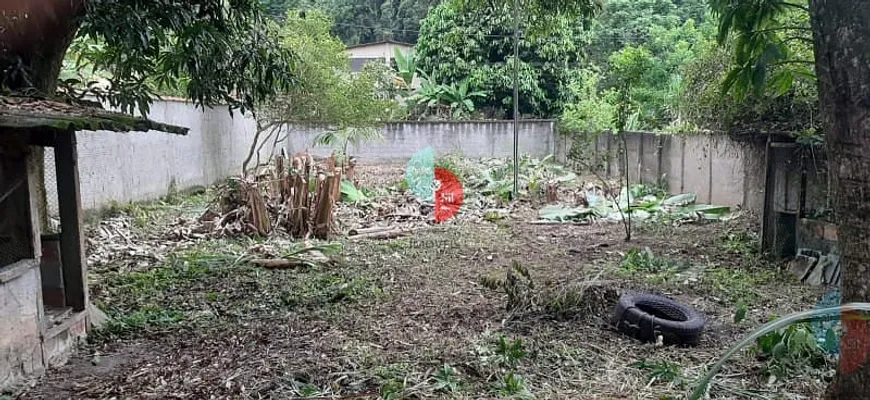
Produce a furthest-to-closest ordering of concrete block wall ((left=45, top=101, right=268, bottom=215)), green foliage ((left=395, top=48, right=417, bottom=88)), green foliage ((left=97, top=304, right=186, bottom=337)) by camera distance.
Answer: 1. green foliage ((left=395, top=48, right=417, bottom=88))
2. concrete block wall ((left=45, top=101, right=268, bottom=215))
3. green foliage ((left=97, top=304, right=186, bottom=337))

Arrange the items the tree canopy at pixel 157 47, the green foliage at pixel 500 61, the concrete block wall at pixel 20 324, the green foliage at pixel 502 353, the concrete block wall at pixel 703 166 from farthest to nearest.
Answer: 1. the green foliage at pixel 500 61
2. the concrete block wall at pixel 703 166
3. the tree canopy at pixel 157 47
4. the green foliage at pixel 502 353
5. the concrete block wall at pixel 20 324

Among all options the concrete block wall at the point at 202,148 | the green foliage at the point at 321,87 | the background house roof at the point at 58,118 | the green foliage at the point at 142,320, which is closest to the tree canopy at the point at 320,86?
the green foliage at the point at 321,87

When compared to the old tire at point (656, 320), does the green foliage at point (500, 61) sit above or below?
above

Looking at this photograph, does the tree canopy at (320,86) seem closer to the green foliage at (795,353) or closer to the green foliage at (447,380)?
the green foliage at (447,380)

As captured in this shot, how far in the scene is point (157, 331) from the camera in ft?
15.6

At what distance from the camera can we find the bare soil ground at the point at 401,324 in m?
3.68

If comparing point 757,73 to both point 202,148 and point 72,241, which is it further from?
point 202,148

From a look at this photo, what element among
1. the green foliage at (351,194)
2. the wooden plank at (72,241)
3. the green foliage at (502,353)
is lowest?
the green foliage at (502,353)

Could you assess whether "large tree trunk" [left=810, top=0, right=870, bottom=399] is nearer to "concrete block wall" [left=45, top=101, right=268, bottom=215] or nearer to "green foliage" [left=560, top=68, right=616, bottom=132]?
"concrete block wall" [left=45, top=101, right=268, bottom=215]

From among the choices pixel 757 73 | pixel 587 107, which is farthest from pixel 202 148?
pixel 757 73

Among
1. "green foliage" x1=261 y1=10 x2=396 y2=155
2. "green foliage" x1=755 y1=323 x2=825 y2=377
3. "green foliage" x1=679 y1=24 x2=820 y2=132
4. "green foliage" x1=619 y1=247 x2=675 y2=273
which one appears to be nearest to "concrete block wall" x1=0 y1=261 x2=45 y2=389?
"green foliage" x1=755 y1=323 x2=825 y2=377

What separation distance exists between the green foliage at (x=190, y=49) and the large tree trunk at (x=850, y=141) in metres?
4.13

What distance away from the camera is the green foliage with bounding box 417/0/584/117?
18.2 meters

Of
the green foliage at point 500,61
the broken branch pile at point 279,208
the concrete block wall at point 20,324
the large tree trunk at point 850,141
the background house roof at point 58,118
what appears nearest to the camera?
the large tree trunk at point 850,141
